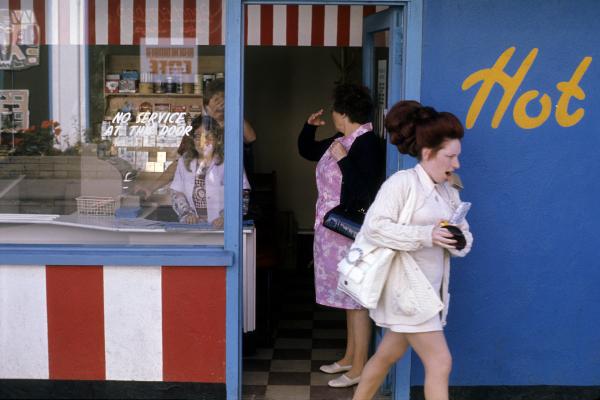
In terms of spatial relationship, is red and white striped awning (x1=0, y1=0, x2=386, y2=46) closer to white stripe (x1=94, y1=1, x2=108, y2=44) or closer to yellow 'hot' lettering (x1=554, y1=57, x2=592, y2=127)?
white stripe (x1=94, y1=1, x2=108, y2=44)

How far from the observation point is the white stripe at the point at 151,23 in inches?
171

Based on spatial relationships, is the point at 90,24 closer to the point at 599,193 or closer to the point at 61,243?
the point at 61,243

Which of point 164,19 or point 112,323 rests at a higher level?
point 164,19

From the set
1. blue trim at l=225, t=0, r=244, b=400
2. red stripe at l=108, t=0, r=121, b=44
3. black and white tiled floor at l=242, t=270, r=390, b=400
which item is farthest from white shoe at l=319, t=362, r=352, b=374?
red stripe at l=108, t=0, r=121, b=44

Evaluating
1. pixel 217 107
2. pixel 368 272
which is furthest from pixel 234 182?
pixel 368 272

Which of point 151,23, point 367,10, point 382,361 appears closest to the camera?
point 382,361

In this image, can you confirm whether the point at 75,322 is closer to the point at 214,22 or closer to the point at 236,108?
the point at 236,108

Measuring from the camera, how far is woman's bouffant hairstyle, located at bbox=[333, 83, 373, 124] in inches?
175

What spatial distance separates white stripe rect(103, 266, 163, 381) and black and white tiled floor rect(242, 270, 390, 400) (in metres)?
0.57

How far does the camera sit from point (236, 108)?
13.0 feet

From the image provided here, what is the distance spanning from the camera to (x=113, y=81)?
4406 mm

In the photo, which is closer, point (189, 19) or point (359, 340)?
point (189, 19)

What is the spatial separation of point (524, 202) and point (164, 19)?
78.6 inches

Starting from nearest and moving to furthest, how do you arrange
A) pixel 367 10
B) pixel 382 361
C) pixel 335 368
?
1. pixel 382 361
2. pixel 335 368
3. pixel 367 10
